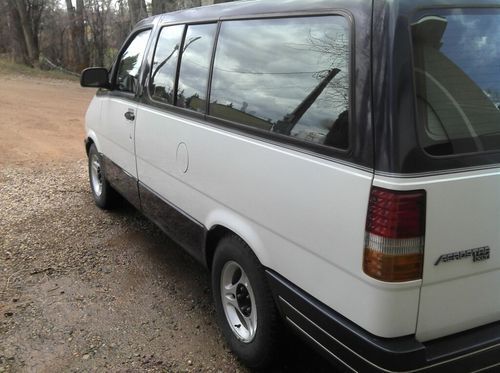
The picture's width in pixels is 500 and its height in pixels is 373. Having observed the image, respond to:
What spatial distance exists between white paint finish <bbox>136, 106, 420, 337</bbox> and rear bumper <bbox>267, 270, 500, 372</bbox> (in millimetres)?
47

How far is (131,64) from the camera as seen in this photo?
4.41m

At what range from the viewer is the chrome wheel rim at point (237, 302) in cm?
289

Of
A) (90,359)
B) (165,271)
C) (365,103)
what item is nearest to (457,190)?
(365,103)

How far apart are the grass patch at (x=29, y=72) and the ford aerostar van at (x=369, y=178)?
19.8 metres

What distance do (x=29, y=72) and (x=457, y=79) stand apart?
70.7ft

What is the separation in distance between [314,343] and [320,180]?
0.75 metres

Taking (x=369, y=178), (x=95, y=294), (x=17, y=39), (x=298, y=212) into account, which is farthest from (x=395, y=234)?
(x=17, y=39)

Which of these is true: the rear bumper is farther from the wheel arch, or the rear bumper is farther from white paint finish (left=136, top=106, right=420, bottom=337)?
the wheel arch

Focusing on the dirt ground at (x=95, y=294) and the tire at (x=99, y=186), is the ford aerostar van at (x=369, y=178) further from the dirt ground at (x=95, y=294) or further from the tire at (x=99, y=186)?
the tire at (x=99, y=186)

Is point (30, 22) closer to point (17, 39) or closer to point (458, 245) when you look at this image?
point (17, 39)

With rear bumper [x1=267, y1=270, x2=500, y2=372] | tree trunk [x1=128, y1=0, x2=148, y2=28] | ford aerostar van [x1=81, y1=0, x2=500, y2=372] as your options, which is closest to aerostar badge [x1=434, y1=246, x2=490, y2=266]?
ford aerostar van [x1=81, y1=0, x2=500, y2=372]

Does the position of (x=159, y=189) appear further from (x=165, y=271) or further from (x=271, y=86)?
(x=271, y=86)

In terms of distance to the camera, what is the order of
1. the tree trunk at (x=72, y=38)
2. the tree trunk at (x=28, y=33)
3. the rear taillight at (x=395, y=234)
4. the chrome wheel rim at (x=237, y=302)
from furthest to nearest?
the tree trunk at (x=72, y=38), the tree trunk at (x=28, y=33), the chrome wheel rim at (x=237, y=302), the rear taillight at (x=395, y=234)

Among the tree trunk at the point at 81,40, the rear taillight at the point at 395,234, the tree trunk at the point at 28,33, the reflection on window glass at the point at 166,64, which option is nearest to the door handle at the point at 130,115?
the reflection on window glass at the point at 166,64
